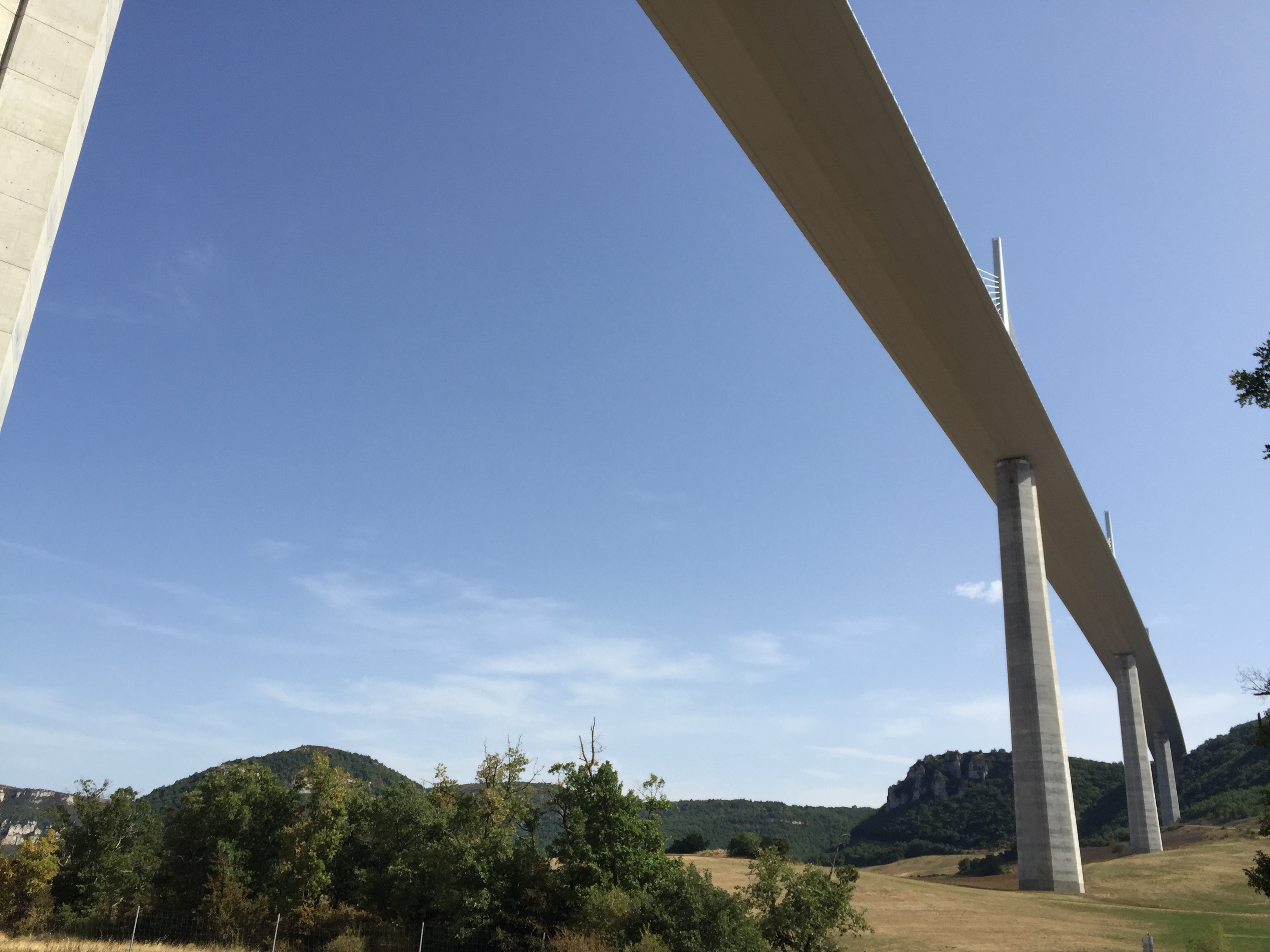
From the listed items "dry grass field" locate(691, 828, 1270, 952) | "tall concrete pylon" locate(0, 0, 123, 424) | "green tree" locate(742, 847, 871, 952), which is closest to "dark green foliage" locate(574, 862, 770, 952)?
"green tree" locate(742, 847, 871, 952)

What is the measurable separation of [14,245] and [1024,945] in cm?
3035

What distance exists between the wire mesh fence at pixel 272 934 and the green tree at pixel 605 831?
4.55 m

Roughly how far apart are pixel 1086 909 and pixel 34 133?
40.5 meters

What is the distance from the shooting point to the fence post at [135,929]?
2756 cm

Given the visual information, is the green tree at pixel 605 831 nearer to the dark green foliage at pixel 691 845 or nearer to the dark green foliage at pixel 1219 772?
the dark green foliage at pixel 691 845

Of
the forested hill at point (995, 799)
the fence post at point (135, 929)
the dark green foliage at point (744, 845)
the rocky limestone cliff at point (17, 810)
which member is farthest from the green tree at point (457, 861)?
the forested hill at point (995, 799)

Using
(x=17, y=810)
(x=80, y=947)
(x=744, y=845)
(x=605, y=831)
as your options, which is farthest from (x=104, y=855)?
(x=17, y=810)

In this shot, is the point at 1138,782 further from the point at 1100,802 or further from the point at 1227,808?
the point at 1100,802

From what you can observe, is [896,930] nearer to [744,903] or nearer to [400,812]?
[744,903]

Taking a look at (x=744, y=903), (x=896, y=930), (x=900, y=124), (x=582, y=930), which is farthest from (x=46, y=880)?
(x=900, y=124)

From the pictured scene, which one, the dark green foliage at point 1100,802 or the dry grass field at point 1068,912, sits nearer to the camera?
the dry grass field at point 1068,912

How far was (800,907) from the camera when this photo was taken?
22234 mm

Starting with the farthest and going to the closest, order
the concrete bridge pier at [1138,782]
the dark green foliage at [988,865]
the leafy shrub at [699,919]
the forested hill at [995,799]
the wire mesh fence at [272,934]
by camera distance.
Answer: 1. the forested hill at [995,799]
2. the dark green foliage at [988,865]
3. the concrete bridge pier at [1138,782]
4. the wire mesh fence at [272,934]
5. the leafy shrub at [699,919]

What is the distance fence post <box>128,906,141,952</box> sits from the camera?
27.6m
